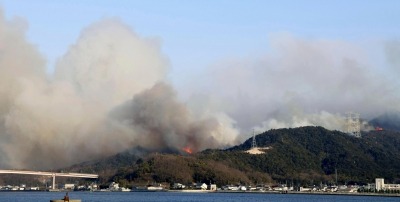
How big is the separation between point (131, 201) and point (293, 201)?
3428cm

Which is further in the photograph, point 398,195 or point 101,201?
point 398,195

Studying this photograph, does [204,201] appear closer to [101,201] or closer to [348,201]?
[101,201]

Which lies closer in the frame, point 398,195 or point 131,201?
point 131,201

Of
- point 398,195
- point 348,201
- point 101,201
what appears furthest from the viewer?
point 398,195

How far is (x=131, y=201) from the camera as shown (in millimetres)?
154625

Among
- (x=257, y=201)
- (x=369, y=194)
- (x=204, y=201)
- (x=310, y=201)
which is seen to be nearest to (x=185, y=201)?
(x=204, y=201)

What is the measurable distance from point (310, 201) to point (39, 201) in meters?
55.7

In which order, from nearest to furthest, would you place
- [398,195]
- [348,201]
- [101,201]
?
[101,201] → [348,201] → [398,195]

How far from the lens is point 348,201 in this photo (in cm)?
16300

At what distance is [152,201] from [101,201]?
34.9ft

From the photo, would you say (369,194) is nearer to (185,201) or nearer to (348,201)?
(348,201)

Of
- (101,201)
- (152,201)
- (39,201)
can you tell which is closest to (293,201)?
(152,201)

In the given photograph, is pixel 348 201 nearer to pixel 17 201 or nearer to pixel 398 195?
pixel 398 195

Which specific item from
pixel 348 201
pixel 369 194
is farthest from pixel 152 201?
pixel 369 194
